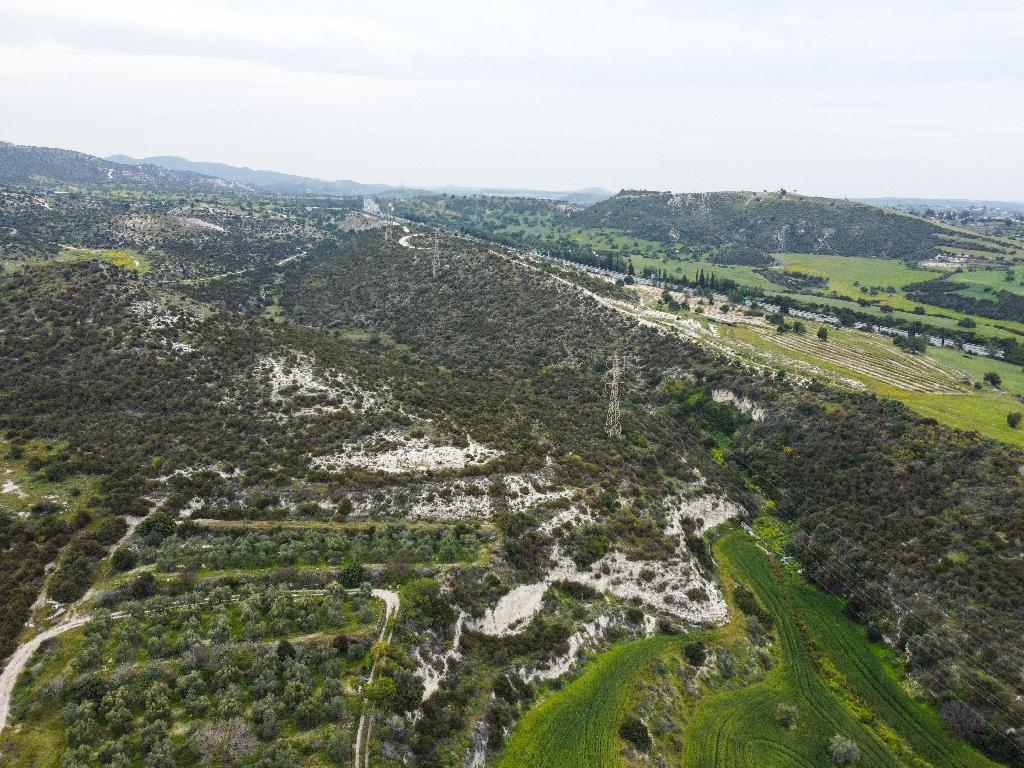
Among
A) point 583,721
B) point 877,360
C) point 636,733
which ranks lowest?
point 583,721

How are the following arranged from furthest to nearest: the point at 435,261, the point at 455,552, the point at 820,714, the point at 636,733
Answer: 1. the point at 435,261
2. the point at 455,552
3. the point at 820,714
4. the point at 636,733

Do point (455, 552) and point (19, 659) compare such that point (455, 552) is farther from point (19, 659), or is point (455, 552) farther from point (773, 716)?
point (19, 659)

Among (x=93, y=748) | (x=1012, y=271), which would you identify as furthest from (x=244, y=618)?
(x=1012, y=271)

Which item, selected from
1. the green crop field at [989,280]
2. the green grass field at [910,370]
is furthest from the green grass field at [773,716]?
the green crop field at [989,280]

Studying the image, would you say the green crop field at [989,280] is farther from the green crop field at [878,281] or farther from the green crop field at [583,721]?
the green crop field at [583,721]

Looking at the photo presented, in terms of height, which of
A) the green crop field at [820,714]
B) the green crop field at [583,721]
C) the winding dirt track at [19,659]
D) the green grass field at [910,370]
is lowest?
the green crop field at [820,714]

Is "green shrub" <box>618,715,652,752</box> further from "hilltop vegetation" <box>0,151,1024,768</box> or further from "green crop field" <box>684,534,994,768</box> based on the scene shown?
"green crop field" <box>684,534,994,768</box>

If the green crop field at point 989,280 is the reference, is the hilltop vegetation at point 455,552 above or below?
below

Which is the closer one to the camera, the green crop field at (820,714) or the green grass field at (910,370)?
the green crop field at (820,714)

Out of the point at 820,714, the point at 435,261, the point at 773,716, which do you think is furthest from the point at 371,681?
the point at 435,261
